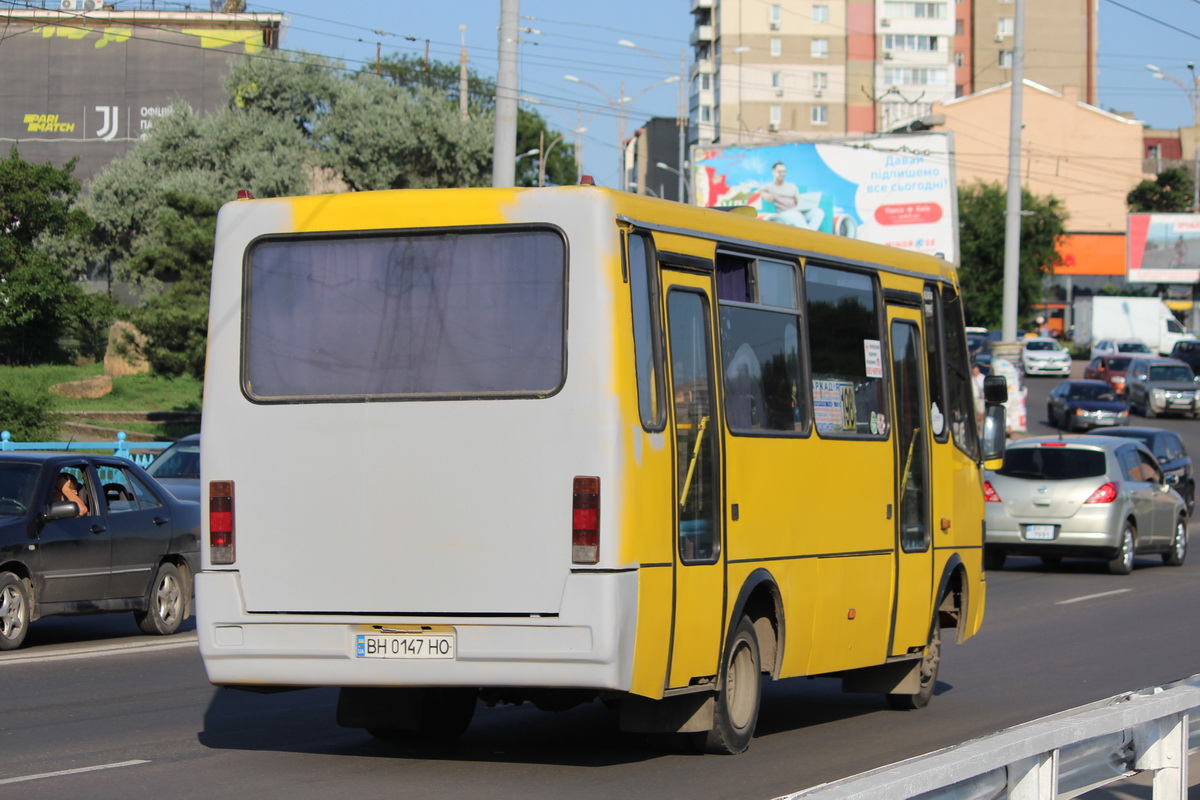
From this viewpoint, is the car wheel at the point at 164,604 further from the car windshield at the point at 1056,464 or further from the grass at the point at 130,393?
the grass at the point at 130,393

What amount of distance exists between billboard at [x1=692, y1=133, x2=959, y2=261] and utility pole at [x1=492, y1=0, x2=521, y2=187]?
25.7 meters

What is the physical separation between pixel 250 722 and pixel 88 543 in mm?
4793

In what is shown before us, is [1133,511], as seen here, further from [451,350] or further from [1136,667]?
[451,350]

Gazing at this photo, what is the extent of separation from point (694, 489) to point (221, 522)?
7.39 ft

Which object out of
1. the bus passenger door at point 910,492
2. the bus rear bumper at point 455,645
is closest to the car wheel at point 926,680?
the bus passenger door at point 910,492

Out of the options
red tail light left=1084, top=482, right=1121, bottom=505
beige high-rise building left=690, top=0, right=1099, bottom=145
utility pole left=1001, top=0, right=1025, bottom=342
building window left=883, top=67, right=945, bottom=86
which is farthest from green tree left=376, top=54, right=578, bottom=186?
red tail light left=1084, top=482, right=1121, bottom=505

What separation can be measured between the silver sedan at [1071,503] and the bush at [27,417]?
16.7 metres

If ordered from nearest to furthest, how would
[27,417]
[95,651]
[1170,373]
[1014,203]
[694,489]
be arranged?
[694,489]
[95,651]
[27,417]
[1014,203]
[1170,373]

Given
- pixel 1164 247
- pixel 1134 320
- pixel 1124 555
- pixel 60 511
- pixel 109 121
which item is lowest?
pixel 1124 555

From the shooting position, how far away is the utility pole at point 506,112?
65.5 ft

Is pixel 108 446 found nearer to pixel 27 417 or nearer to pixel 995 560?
pixel 27 417

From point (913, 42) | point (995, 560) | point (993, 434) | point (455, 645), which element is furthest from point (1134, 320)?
point (455, 645)

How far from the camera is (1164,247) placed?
289 ft

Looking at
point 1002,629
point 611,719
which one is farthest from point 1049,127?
point 611,719
